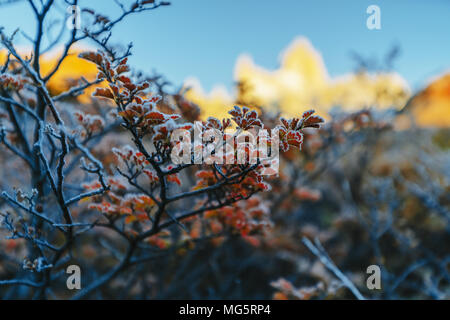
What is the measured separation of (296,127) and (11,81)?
0.96m

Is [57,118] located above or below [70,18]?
below

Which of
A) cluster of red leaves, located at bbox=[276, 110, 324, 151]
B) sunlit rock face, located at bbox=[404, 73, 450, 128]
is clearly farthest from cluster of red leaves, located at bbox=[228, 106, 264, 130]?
sunlit rock face, located at bbox=[404, 73, 450, 128]

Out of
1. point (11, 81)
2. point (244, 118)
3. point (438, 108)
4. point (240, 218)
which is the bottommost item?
point (240, 218)

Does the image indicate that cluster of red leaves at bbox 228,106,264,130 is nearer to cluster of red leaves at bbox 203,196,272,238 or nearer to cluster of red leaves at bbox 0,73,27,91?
cluster of red leaves at bbox 203,196,272,238

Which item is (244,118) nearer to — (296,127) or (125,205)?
(296,127)

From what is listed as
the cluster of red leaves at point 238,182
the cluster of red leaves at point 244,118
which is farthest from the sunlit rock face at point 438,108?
the cluster of red leaves at point 244,118

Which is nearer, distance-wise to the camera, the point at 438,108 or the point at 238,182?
the point at 238,182

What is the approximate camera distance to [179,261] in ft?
6.72

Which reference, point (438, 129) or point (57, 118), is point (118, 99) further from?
point (438, 129)

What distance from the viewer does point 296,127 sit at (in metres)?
0.78

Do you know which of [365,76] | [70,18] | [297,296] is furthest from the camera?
[365,76]

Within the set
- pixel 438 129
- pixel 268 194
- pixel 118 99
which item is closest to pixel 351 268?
pixel 268 194

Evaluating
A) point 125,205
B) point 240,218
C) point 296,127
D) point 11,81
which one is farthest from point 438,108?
point 11,81

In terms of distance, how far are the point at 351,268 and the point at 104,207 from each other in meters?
2.22
